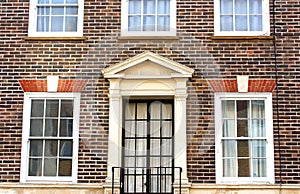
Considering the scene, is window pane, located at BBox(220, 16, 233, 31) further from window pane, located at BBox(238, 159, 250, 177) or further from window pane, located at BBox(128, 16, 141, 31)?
window pane, located at BBox(238, 159, 250, 177)

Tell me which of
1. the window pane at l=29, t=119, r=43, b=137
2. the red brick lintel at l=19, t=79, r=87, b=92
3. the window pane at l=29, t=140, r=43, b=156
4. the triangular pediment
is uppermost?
the triangular pediment

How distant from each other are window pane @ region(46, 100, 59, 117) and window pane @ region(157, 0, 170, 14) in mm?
3026

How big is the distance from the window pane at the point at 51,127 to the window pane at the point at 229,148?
3.58m

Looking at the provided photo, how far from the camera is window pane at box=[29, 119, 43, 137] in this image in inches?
459

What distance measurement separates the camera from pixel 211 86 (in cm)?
1164

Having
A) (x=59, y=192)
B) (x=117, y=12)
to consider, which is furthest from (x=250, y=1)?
(x=59, y=192)

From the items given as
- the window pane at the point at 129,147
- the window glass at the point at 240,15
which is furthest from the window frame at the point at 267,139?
the window pane at the point at 129,147

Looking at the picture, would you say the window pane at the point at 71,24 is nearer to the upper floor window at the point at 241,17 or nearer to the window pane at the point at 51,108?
the window pane at the point at 51,108

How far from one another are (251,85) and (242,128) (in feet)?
3.04

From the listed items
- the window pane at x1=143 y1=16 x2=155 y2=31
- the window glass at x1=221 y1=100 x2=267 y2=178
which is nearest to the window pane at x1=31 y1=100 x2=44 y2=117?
the window pane at x1=143 y1=16 x2=155 y2=31

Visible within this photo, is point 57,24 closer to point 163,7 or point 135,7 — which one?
point 135,7

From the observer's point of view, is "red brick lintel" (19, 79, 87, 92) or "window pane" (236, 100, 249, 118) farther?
"red brick lintel" (19, 79, 87, 92)

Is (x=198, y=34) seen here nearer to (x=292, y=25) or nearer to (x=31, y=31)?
(x=292, y=25)

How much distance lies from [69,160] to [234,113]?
142 inches
